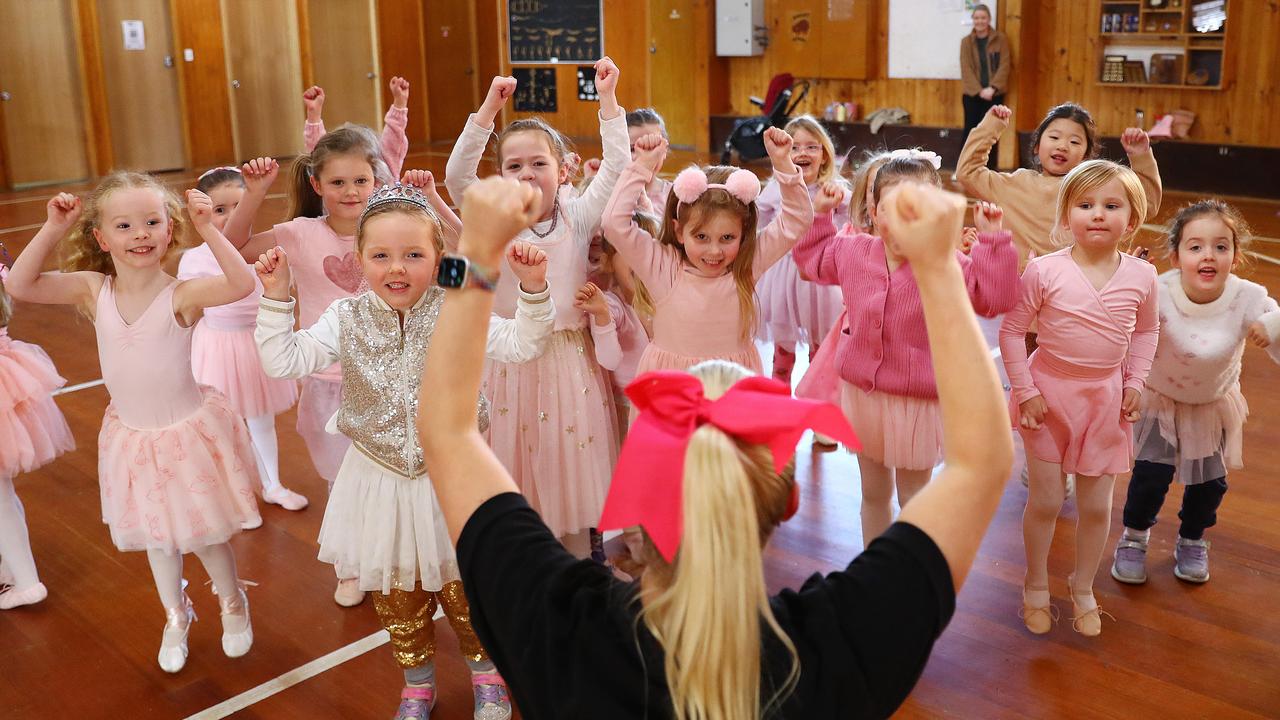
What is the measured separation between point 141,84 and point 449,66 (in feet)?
15.9

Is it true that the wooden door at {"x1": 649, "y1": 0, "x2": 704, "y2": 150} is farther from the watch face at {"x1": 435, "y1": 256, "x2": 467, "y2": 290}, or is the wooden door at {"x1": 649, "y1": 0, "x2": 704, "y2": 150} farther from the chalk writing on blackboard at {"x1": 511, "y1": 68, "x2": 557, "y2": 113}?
the watch face at {"x1": 435, "y1": 256, "x2": 467, "y2": 290}

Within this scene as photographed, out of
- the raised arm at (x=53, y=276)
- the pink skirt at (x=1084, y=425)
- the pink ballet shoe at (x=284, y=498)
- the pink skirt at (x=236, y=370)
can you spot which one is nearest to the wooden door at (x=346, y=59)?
the pink skirt at (x=236, y=370)

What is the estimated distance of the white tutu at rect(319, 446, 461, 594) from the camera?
8.30ft

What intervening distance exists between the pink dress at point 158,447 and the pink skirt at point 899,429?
5.52ft

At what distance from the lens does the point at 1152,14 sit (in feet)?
33.3

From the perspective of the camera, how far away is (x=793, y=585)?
10.8ft

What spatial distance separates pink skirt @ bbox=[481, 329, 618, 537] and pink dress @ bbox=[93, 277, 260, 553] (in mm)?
762

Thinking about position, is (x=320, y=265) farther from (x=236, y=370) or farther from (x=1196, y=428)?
(x=1196, y=428)

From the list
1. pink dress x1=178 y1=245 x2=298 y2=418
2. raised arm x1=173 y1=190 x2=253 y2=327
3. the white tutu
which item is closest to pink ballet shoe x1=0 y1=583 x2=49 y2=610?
pink dress x1=178 y1=245 x2=298 y2=418

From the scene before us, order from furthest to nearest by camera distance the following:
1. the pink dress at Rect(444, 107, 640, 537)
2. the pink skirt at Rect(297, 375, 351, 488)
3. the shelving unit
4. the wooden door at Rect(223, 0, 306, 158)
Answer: the wooden door at Rect(223, 0, 306, 158), the shelving unit, the pink skirt at Rect(297, 375, 351, 488), the pink dress at Rect(444, 107, 640, 537)

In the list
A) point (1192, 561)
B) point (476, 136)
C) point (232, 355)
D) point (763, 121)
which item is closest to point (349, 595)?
point (232, 355)

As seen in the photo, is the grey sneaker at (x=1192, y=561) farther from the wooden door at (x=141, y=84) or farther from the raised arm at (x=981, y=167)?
the wooden door at (x=141, y=84)

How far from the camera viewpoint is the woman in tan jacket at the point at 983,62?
10.9 m

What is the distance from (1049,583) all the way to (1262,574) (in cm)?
64
